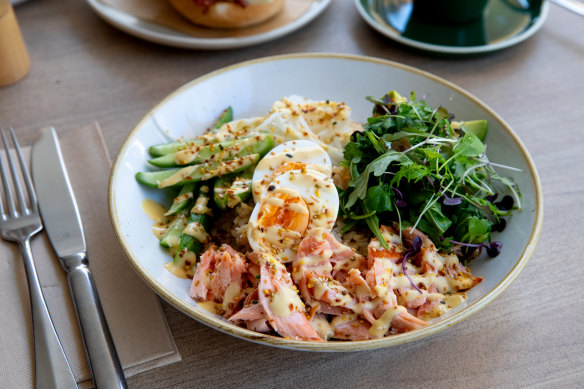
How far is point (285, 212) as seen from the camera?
1.41 meters

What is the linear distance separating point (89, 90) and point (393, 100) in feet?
4.61

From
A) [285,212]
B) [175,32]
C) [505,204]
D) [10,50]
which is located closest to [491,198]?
[505,204]

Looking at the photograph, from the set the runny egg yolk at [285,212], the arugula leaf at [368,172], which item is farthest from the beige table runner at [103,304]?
the arugula leaf at [368,172]

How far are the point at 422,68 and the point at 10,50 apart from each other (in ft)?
6.20

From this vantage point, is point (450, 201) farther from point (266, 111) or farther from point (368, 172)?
point (266, 111)

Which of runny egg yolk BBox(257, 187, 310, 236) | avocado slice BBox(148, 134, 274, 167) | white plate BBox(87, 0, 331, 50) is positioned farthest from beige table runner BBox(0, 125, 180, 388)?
white plate BBox(87, 0, 331, 50)

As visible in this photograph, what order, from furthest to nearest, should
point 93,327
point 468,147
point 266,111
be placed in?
1. point 266,111
2. point 468,147
3. point 93,327

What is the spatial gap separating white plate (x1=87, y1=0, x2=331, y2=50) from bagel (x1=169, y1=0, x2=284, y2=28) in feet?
0.31

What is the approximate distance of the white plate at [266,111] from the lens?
1.23 m

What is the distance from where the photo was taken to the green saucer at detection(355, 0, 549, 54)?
2391mm

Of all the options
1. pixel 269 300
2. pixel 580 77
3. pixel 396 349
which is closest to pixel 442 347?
pixel 396 349

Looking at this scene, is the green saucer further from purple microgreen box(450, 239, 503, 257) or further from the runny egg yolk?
the runny egg yolk

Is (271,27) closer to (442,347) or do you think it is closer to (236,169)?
(236,169)

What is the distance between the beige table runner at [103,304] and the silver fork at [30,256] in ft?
0.13
